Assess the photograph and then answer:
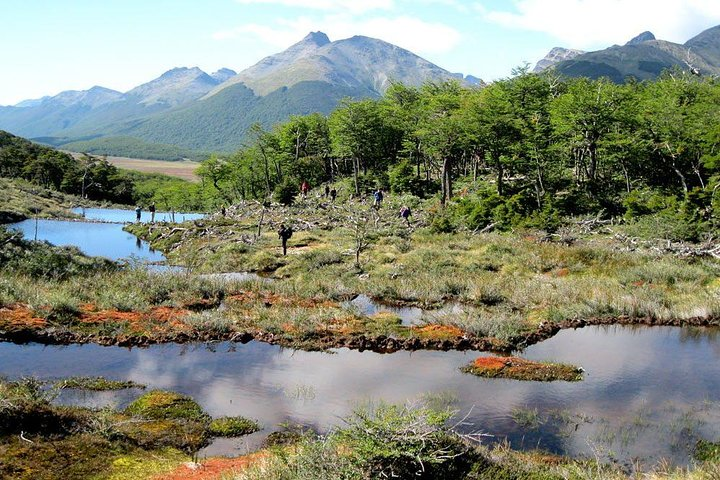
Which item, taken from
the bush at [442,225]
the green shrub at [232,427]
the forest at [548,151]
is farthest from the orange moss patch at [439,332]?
the forest at [548,151]

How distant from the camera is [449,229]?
42875mm

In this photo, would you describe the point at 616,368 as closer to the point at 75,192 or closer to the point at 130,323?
the point at 130,323

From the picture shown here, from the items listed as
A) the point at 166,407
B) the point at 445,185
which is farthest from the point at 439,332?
the point at 445,185

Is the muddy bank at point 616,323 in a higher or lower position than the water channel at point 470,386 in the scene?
higher

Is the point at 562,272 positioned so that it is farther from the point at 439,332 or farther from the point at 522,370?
the point at 522,370

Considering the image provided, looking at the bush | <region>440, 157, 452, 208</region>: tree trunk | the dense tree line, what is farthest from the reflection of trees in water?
<region>440, 157, 452, 208</region>: tree trunk

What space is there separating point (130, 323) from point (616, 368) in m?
16.7

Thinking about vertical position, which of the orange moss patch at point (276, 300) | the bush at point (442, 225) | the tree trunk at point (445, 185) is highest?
the tree trunk at point (445, 185)

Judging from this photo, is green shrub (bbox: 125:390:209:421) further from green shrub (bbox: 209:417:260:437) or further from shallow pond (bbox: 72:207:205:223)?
shallow pond (bbox: 72:207:205:223)

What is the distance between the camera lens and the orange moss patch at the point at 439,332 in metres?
19.7

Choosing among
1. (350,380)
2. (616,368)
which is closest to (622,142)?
(616,368)

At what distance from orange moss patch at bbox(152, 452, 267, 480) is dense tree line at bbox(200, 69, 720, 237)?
34.3 meters

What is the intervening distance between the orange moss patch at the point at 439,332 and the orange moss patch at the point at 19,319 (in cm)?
1336

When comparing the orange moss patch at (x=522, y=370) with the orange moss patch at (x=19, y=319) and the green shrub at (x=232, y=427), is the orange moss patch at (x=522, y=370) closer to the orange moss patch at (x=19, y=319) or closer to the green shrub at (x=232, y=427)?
the green shrub at (x=232, y=427)
